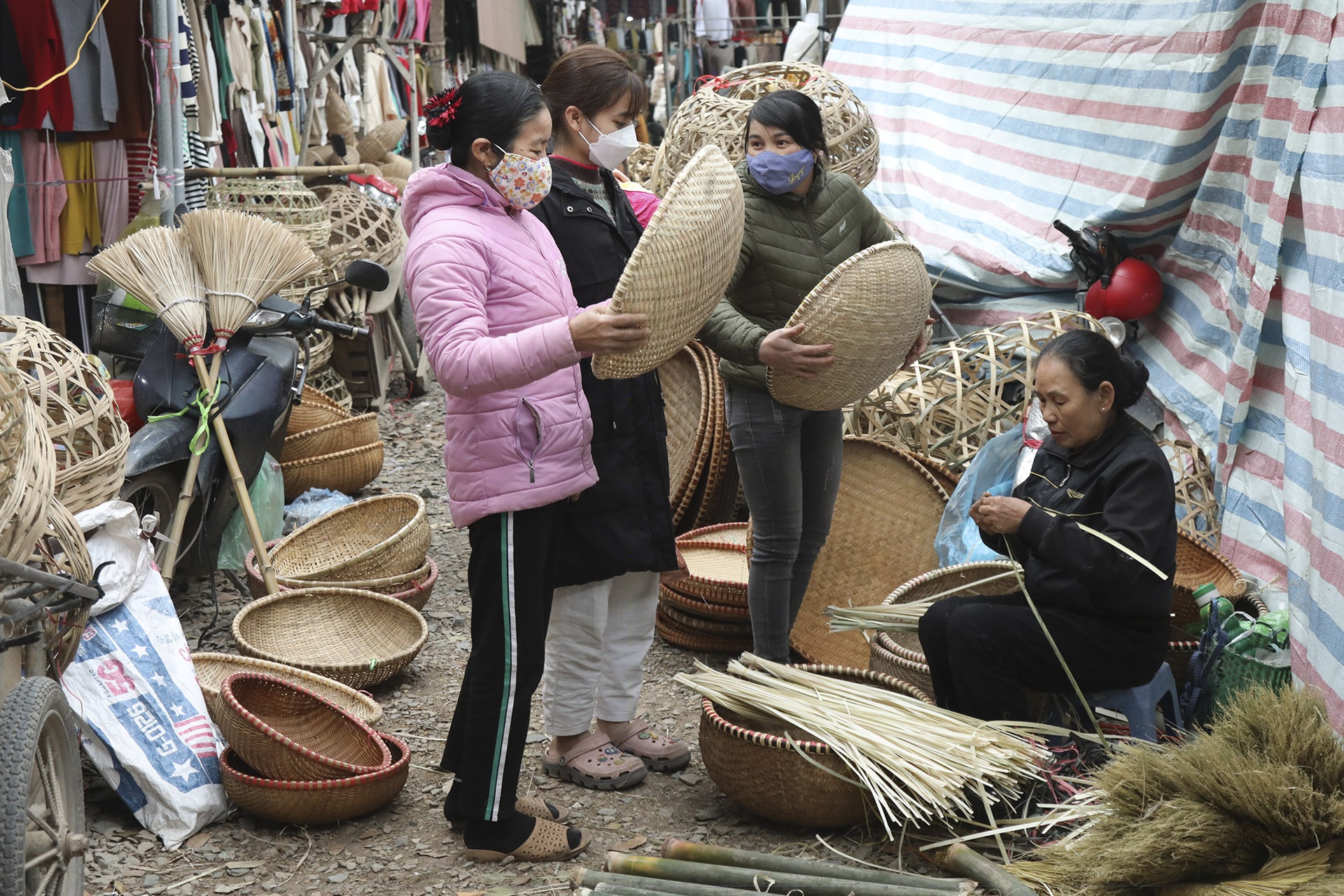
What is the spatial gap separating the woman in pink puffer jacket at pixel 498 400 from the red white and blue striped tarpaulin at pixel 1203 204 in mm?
1710

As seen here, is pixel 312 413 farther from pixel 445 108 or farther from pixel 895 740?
pixel 895 740

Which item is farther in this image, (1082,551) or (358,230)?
(358,230)

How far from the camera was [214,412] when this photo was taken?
12.6ft

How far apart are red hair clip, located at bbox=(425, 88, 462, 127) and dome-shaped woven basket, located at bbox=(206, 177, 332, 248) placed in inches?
146

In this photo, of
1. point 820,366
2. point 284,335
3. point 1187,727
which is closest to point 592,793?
point 820,366

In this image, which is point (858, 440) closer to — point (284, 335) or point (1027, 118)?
point (284, 335)

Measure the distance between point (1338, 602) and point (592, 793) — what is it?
1.69 metres

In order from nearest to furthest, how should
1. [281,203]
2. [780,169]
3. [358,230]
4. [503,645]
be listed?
[503,645] → [780,169] → [281,203] → [358,230]

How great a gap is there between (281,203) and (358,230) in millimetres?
566

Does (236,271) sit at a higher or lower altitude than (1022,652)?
higher

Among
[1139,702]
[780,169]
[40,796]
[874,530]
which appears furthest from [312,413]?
[1139,702]

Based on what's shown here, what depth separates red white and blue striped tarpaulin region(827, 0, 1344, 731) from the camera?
9.86 ft

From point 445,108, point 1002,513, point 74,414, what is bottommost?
point 1002,513

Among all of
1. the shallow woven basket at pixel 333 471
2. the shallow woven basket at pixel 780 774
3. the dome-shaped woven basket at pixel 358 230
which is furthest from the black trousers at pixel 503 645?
the dome-shaped woven basket at pixel 358 230
